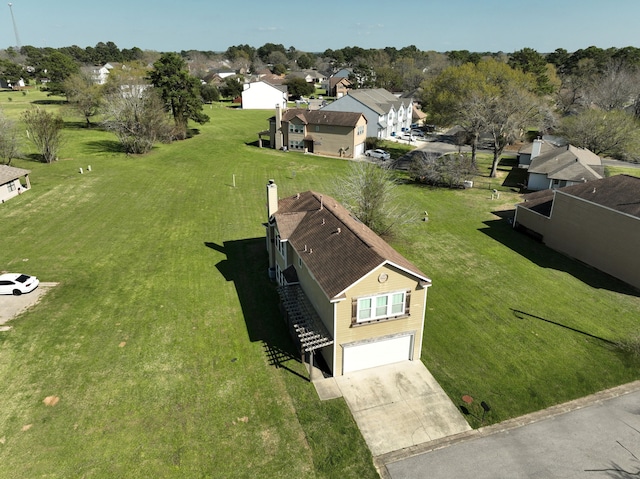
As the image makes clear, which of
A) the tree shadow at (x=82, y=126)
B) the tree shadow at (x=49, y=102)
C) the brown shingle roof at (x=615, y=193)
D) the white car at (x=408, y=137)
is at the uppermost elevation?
the tree shadow at (x=49, y=102)

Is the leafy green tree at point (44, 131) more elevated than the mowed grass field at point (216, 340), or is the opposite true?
the leafy green tree at point (44, 131)

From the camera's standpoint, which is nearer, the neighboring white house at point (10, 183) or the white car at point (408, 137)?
the neighboring white house at point (10, 183)

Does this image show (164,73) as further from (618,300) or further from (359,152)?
(618,300)

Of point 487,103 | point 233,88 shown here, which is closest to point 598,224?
point 487,103

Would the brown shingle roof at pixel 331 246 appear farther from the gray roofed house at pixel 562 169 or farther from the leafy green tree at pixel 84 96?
the leafy green tree at pixel 84 96

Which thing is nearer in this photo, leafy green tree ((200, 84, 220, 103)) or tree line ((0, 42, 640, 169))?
tree line ((0, 42, 640, 169))

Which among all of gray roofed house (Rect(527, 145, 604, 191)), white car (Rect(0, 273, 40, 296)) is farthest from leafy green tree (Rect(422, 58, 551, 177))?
white car (Rect(0, 273, 40, 296))

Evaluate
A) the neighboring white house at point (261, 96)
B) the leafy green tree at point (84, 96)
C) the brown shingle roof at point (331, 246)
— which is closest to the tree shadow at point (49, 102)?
the leafy green tree at point (84, 96)

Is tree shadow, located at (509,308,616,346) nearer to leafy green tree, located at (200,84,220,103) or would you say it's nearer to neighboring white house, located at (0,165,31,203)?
neighboring white house, located at (0,165,31,203)
